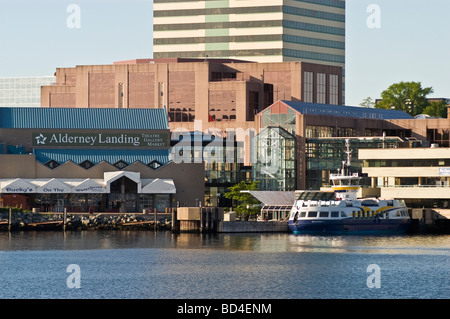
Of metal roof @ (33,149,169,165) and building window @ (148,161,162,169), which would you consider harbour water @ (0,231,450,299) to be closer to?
metal roof @ (33,149,169,165)

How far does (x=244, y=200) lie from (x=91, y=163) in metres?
24.5

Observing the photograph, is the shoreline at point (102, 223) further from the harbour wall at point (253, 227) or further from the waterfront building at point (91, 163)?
the waterfront building at point (91, 163)

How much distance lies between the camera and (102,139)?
605 ft

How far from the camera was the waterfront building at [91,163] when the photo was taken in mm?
175500

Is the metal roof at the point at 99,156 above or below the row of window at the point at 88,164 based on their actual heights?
above

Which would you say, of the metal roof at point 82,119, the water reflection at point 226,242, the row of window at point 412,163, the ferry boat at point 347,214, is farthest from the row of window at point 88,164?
the row of window at point 412,163

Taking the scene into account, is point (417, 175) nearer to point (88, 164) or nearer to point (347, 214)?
point (347, 214)

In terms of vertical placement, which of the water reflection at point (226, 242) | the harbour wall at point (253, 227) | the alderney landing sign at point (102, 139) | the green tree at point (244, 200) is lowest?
the water reflection at point (226, 242)

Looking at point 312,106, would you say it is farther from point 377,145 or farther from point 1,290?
point 1,290

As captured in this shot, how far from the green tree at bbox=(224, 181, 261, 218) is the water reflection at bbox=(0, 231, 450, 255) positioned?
16947 millimetres

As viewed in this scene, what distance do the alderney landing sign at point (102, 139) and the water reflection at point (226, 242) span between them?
27520mm

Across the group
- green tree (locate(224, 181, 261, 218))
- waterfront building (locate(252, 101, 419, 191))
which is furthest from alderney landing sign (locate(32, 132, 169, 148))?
waterfront building (locate(252, 101, 419, 191))

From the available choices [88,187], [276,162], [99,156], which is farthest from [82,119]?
[276,162]

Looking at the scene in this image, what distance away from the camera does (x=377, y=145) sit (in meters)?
188
